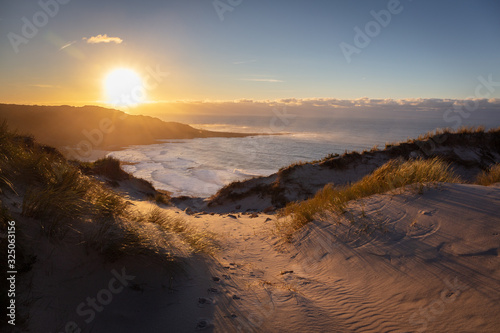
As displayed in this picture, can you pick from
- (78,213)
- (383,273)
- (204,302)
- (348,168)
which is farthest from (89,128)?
(383,273)

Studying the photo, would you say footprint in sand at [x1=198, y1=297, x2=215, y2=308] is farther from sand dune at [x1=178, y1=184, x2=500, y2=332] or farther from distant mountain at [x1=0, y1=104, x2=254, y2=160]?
distant mountain at [x1=0, y1=104, x2=254, y2=160]

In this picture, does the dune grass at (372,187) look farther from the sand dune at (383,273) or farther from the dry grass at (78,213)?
the dry grass at (78,213)

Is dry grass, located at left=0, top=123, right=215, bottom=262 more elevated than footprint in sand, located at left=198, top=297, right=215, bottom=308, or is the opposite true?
dry grass, located at left=0, top=123, right=215, bottom=262

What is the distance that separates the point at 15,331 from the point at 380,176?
8.07m

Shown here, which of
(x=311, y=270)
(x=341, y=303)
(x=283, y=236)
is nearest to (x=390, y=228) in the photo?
(x=311, y=270)

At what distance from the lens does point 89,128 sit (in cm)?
6384

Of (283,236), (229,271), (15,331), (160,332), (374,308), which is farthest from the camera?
(283,236)

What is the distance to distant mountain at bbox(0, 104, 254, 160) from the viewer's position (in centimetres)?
5019

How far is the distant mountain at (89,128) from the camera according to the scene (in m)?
50.2

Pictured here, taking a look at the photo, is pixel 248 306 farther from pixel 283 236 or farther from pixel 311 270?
pixel 283 236

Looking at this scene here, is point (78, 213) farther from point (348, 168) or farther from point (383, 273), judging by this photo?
point (348, 168)

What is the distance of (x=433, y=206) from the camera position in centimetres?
503

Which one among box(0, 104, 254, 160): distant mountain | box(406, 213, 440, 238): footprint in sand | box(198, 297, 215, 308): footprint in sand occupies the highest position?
box(0, 104, 254, 160): distant mountain

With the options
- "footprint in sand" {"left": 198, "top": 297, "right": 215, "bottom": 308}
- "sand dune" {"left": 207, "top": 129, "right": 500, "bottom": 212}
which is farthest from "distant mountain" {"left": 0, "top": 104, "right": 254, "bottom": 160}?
"footprint in sand" {"left": 198, "top": 297, "right": 215, "bottom": 308}
